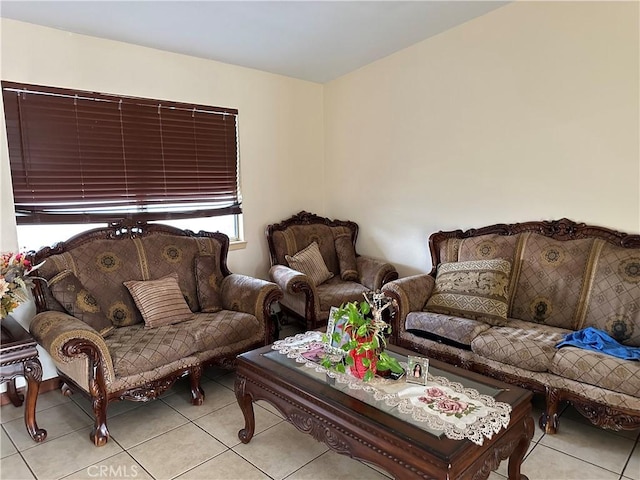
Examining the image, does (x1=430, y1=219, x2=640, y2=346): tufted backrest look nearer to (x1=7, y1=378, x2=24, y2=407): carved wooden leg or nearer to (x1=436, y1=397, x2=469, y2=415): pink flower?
(x1=436, y1=397, x2=469, y2=415): pink flower

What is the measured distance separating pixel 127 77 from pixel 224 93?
0.85m

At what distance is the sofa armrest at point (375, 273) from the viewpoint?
3727 millimetres

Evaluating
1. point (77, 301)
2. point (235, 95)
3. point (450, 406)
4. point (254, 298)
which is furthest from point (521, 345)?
point (235, 95)

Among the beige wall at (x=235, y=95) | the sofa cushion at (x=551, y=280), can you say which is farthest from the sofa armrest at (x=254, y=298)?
the sofa cushion at (x=551, y=280)

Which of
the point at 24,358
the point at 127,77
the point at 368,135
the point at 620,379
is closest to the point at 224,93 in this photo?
the point at 127,77

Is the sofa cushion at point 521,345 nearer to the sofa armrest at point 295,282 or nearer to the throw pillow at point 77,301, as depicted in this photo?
the sofa armrest at point 295,282

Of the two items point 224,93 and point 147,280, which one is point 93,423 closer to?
point 147,280

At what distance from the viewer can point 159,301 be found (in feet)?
9.53

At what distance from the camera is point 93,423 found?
2527mm

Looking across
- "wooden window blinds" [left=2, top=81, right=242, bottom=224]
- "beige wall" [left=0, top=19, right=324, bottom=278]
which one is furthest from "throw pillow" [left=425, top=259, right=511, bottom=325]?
"wooden window blinds" [left=2, top=81, right=242, bottom=224]

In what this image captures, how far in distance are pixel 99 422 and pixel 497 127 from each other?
330 centimetres

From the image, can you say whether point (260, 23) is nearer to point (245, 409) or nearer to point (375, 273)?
point (375, 273)

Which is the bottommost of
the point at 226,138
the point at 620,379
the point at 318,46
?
the point at 620,379

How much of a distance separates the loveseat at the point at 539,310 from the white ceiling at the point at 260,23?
66.2 inches
